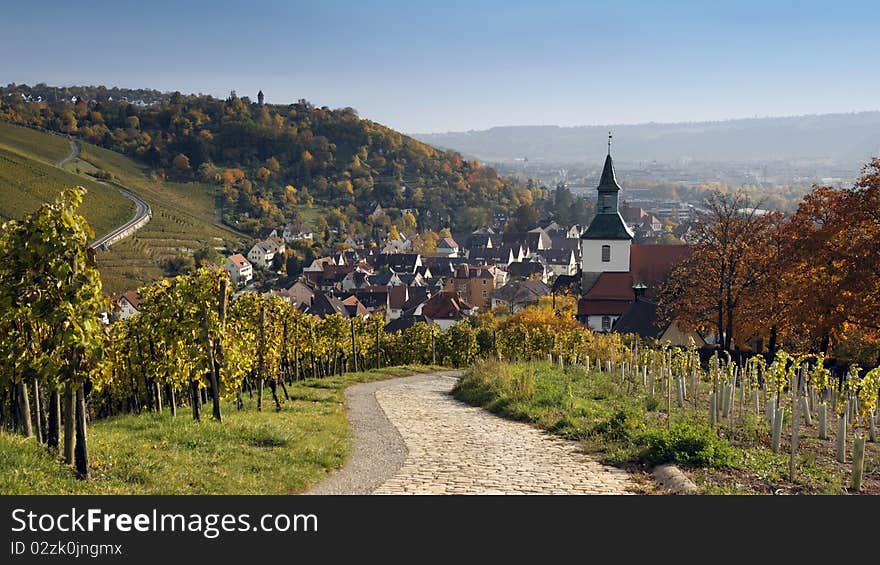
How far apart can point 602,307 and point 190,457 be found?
4350cm

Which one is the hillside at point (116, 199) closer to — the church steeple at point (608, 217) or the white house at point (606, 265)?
the white house at point (606, 265)

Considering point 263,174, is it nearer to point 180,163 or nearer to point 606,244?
point 180,163

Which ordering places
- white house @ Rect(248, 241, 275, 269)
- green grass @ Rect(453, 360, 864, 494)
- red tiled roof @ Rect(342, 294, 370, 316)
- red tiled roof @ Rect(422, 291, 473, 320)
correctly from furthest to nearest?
white house @ Rect(248, 241, 275, 269), red tiled roof @ Rect(342, 294, 370, 316), red tiled roof @ Rect(422, 291, 473, 320), green grass @ Rect(453, 360, 864, 494)

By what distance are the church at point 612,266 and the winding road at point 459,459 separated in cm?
2856

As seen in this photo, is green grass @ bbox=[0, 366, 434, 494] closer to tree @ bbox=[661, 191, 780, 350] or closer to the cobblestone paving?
the cobblestone paving

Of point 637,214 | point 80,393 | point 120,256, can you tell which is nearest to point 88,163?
point 120,256

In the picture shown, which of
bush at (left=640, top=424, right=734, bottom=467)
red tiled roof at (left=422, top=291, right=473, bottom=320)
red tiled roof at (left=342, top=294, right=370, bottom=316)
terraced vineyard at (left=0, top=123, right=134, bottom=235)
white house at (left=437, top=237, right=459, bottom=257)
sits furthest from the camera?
white house at (left=437, top=237, right=459, bottom=257)

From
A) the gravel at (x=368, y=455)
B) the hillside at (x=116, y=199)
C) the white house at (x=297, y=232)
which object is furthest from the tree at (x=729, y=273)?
the white house at (x=297, y=232)

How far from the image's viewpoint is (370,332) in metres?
41.7

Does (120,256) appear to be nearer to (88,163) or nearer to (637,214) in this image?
(88,163)

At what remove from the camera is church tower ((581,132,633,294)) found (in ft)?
181

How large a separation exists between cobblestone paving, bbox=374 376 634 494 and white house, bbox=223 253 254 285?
92639mm

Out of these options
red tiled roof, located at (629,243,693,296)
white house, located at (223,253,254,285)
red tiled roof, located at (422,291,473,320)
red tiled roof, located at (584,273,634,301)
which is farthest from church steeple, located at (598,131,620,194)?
white house, located at (223,253,254,285)
